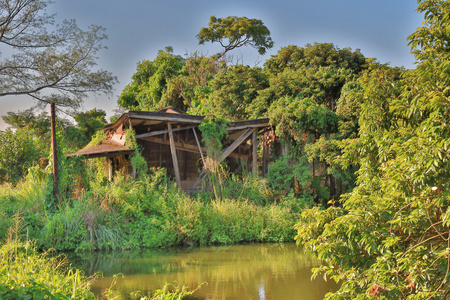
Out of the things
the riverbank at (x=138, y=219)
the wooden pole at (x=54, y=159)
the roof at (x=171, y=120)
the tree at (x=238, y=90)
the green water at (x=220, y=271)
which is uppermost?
the tree at (x=238, y=90)

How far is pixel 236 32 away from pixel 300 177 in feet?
50.4

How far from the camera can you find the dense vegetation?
14.4 feet

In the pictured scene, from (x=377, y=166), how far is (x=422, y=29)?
1.71m

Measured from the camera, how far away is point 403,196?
4.52 metres

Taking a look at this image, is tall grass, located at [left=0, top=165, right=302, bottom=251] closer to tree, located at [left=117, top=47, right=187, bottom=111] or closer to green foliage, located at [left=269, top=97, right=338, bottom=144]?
green foliage, located at [left=269, top=97, right=338, bottom=144]

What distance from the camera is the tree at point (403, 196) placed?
414 cm

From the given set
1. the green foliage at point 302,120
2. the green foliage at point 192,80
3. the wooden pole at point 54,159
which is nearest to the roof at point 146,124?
the green foliage at point 302,120

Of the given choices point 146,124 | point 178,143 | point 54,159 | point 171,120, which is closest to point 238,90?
point 178,143

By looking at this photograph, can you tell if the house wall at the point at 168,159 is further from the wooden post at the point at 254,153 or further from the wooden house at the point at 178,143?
the wooden post at the point at 254,153

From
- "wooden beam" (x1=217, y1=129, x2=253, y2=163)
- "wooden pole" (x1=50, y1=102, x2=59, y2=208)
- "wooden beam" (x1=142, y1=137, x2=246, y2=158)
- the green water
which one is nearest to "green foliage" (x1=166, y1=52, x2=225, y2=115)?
"wooden beam" (x1=142, y1=137, x2=246, y2=158)

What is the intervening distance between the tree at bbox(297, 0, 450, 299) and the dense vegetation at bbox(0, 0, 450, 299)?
0.02 meters

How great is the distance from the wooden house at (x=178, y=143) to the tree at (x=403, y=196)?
990cm

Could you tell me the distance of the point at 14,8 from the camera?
15992 millimetres

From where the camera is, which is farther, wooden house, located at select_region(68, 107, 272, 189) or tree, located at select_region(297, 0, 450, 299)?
wooden house, located at select_region(68, 107, 272, 189)
